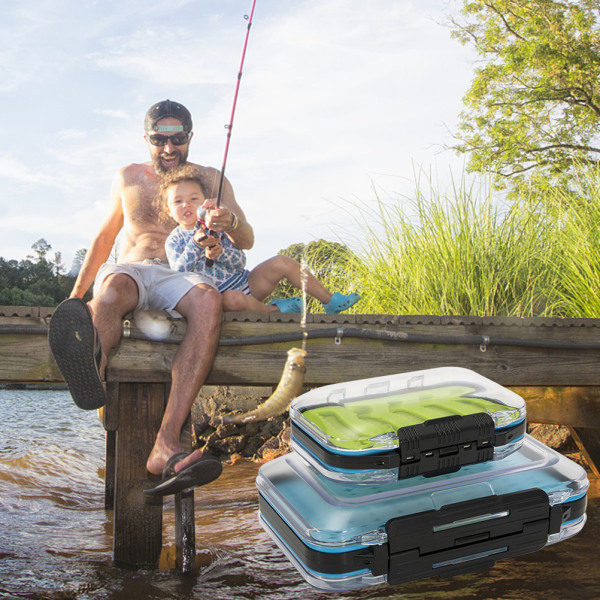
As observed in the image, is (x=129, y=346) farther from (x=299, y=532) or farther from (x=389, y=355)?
(x=299, y=532)

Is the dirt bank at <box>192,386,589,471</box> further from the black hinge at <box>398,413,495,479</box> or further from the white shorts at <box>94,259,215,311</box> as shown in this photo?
the black hinge at <box>398,413,495,479</box>

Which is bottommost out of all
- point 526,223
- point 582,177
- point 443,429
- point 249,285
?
point 443,429

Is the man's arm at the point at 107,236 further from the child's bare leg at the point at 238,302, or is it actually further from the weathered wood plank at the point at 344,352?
the child's bare leg at the point at 238,302

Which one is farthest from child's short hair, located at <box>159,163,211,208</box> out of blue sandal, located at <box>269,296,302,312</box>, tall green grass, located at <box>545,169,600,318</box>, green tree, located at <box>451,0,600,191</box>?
green tree, located at <box>451,0,600,191</box>

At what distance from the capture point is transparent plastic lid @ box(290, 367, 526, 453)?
4.90 ft

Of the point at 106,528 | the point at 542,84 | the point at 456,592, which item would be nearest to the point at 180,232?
the point at 456,592

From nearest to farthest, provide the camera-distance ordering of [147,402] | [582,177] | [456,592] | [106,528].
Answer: [456,592] < [147,402] < [106,528] < [582,177]

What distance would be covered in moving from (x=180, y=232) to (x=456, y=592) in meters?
1.83

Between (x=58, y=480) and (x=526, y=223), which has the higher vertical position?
(x=526, y=223)

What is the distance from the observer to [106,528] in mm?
3988

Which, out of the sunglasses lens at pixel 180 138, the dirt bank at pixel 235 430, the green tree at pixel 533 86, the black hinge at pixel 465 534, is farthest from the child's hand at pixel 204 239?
the green tree at pixel 533 86

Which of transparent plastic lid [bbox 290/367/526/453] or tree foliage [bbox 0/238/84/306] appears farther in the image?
tree foliage [bbox 0/238/84/306]

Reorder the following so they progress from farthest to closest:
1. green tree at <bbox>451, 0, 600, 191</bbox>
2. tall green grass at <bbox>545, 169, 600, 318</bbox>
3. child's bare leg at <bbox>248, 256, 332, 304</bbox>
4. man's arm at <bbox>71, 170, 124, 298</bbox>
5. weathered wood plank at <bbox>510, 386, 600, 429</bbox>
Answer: green tree at <bbox>451, 0, 600, 191</bbox> → tall green grass at <bbox>545, 169, 600, 318</bbox> → weathered wood plank at <bbox>510, 386, 600, 429</bbox> → man's arm at <bbox>71, 170, 124, 298</bbox> → child's bare leg at <bbox>248, 256, 332, 304</bbox>

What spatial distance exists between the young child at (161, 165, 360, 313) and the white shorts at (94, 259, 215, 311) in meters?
0.09
